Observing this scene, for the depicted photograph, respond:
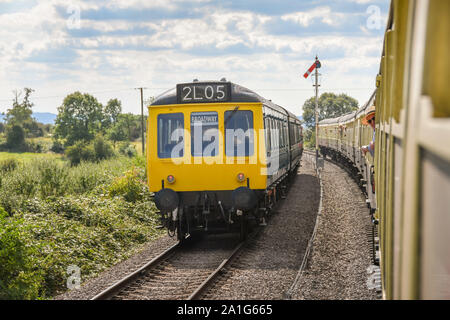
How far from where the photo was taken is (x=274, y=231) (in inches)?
491

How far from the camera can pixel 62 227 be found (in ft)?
38.5

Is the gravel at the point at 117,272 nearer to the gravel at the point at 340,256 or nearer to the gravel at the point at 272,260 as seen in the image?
the gravel at the point at 272,260

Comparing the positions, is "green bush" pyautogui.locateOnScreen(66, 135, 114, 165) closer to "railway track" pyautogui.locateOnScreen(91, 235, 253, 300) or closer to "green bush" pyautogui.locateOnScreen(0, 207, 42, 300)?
"railway track" pyautogui.locateOnScreen(91, 235, 253, 300)

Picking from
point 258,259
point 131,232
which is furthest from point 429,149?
point 131,232

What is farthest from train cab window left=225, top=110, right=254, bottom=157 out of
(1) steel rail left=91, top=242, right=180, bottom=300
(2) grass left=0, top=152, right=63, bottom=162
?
(2) grass left=0, top=152, right=63, bottom=162

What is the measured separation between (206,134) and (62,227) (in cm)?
425

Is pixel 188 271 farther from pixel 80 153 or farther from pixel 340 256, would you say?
pixel 80 153

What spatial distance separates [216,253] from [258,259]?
107cm

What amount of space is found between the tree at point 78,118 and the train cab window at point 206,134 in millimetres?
69114

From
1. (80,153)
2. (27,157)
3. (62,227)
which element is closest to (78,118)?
(80,153)

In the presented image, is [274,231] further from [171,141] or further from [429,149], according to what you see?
[429,149]

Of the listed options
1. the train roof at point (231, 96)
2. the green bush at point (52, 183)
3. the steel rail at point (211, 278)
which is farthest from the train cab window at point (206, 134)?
the green bush at point (52, 183)

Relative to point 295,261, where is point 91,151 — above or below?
above

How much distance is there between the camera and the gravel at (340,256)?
7645 millimetres
